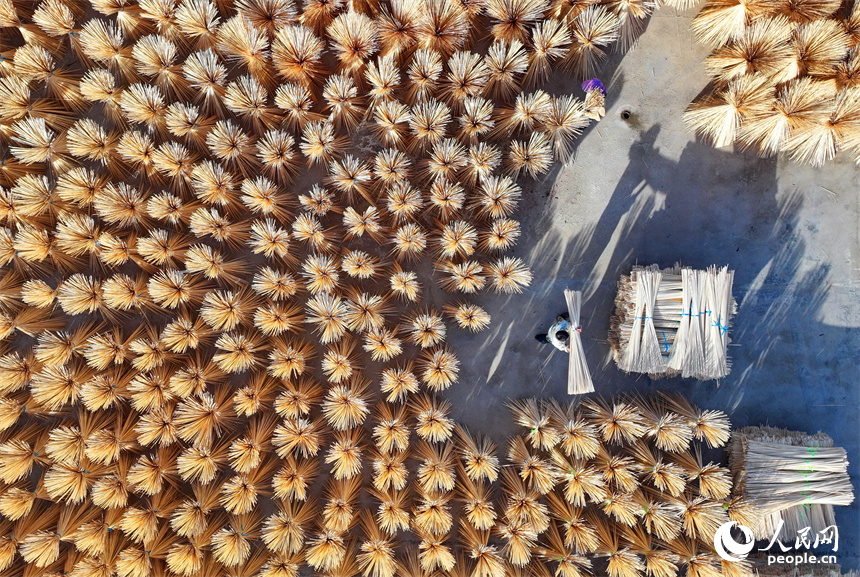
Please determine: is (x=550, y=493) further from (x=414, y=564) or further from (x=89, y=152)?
(x=89, y=152)

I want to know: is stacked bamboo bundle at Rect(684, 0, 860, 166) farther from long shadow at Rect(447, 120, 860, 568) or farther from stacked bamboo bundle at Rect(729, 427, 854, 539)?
stacked bamboo bundle at Rect(729, 427, 854, 539)

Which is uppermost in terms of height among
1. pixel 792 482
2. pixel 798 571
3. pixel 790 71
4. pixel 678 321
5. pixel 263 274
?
pixel 790 71

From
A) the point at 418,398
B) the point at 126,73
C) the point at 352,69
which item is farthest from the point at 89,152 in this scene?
the point at 418,398

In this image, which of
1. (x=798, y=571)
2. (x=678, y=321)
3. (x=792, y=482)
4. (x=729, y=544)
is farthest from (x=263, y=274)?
(x=798, y=571)

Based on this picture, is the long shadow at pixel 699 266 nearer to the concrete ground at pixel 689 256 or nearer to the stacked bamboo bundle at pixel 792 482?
the concrete ground at pixel 689 256

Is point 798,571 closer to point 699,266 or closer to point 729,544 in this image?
point 729,544

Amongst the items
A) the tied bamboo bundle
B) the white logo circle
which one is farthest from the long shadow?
the white logo circle
